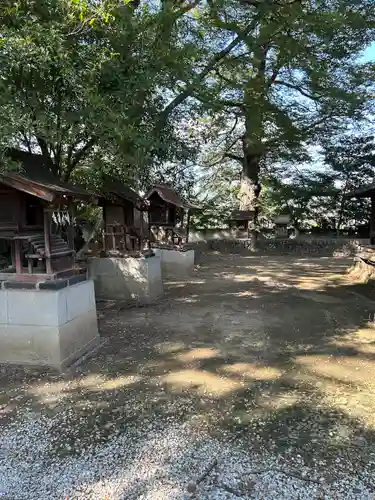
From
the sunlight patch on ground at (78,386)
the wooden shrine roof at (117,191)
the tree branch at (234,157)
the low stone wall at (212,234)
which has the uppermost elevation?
the tree branch at (234,157)

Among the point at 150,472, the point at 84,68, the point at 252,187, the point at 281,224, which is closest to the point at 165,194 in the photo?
the point at 84,68

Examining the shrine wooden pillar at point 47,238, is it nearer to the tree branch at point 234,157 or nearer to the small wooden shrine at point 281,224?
the tree branch at point 234,157

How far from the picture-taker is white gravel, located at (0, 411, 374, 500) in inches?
113

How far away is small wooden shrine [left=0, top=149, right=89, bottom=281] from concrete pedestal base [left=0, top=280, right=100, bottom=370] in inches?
10.5

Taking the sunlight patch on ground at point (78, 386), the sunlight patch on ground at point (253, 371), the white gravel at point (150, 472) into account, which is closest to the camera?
the white gravel at point (150, 472)

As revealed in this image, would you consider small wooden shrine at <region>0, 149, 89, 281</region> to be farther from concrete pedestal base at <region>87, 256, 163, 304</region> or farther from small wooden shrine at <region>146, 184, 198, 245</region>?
small wooden shrine at <region>146, 184, 198, 245</region>

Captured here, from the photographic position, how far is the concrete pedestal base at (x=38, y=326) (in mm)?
5203

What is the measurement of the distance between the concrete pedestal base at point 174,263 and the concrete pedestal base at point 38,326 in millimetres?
7931

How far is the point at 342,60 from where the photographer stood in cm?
1541

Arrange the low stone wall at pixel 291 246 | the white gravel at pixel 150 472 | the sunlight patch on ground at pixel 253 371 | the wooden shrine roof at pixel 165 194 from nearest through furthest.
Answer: the white gravel at pixel 150 472
the sunlight patch on ground at pixel 253 371
the wooden shrine roof at pixel 165 194
the low stone wall at pixel 291 246

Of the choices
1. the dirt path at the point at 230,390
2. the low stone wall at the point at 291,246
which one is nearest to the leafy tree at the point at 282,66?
the low stone wall at the point at 291,246

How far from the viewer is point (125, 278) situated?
31.3 ft

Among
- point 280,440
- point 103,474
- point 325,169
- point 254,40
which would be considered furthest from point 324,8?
point 325,169

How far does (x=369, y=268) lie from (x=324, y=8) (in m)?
7.54
